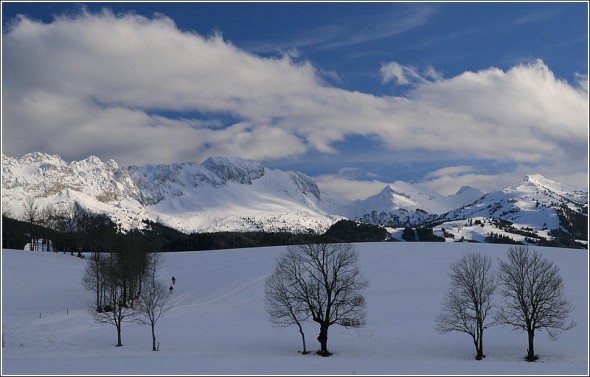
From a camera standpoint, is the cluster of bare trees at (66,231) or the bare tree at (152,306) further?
the cluster of bare trees at (66,231)

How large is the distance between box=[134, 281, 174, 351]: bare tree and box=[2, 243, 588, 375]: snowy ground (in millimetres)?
1400

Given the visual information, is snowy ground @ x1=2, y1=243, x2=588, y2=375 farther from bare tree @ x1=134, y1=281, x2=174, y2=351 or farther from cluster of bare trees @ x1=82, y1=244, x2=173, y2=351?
cluster of bare trees @ x1=82, y1=244, x2=173, y2=351

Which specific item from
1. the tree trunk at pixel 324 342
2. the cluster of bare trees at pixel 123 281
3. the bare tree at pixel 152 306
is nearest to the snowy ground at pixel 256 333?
the tree trunk at pixel 324 342

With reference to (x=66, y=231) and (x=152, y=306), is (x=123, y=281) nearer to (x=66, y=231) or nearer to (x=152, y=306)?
(x=152, y=306)

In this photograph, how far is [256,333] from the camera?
5231 cm

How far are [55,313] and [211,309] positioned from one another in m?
18.3

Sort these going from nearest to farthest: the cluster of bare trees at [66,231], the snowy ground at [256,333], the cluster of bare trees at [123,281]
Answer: the snowy ground at [256,333], the cluster of bare trees at [123,281], the cluster of bare trees at [66,231]

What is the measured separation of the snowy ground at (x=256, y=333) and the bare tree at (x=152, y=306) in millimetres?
1400

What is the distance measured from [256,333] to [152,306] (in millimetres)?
10365

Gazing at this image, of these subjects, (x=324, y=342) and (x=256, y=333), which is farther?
(x=256, y=333)

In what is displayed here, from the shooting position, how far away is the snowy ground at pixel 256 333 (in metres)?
33.6

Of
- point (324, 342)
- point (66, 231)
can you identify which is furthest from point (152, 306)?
point (66, 231)

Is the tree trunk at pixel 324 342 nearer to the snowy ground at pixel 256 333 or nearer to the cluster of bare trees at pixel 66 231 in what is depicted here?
the snowy ground at pixel 256 333

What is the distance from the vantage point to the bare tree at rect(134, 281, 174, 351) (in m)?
48.3
